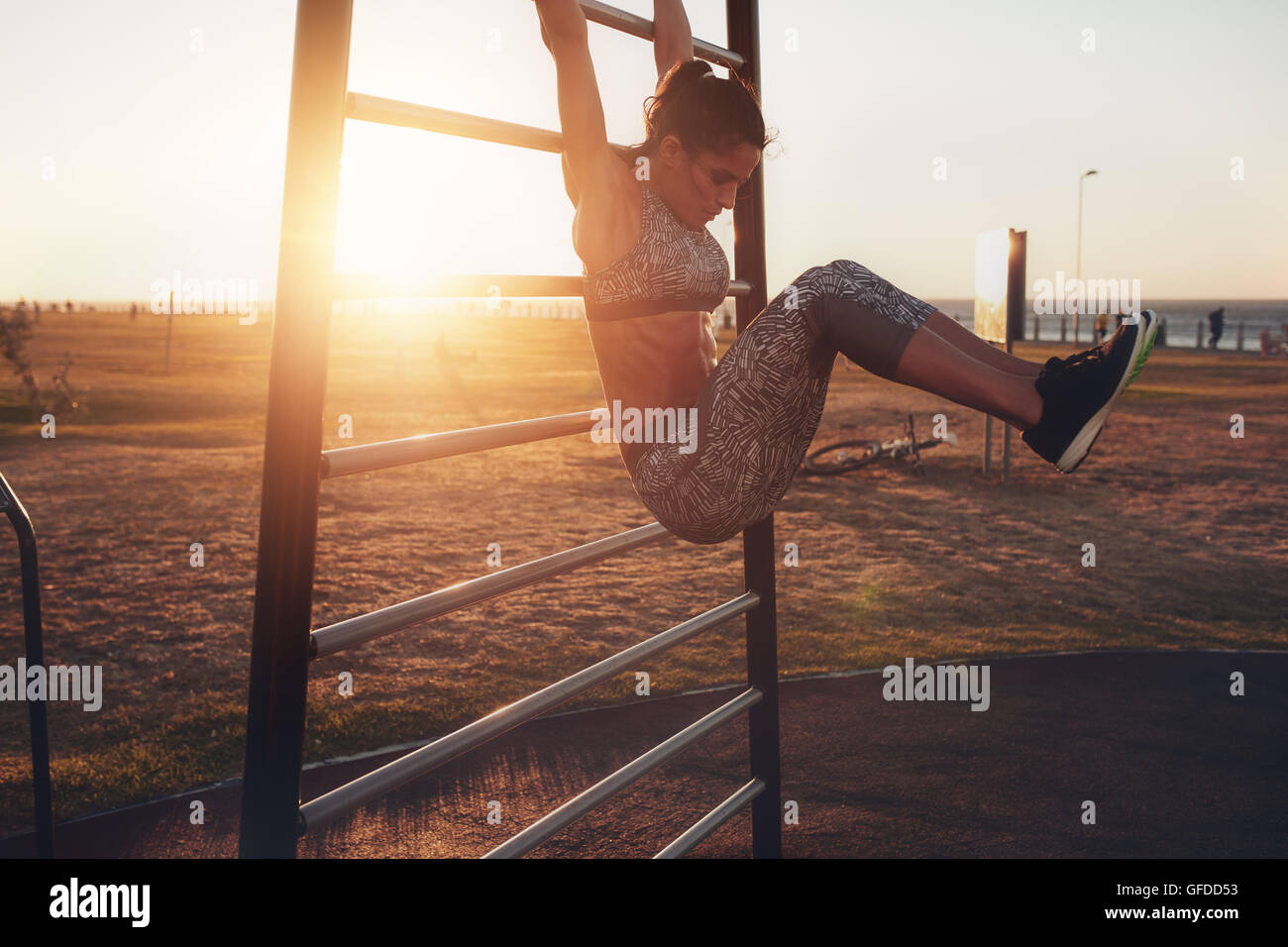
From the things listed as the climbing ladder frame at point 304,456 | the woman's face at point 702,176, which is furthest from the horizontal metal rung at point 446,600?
the woman's face at point 702,176

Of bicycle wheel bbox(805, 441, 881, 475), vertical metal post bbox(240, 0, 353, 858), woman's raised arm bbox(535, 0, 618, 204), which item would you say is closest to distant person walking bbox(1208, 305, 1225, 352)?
bicycle wheel bbox(805, 441, 881, 475)

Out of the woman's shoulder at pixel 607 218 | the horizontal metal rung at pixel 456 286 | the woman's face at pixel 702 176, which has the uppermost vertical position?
the woman's face at pixel 702 176

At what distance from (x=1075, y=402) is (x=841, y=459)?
8.08m

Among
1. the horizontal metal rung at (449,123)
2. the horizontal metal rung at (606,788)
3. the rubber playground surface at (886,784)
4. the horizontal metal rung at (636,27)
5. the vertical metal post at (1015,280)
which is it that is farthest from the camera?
the vertical metal post at (1015,280)

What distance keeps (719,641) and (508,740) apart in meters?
1.38

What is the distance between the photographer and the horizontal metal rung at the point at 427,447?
150 cm

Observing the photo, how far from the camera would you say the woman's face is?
6.46ft

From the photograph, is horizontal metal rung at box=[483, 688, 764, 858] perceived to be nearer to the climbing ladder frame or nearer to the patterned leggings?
the climbing ladder frame

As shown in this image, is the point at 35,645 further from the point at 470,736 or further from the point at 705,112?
the point at 705,112

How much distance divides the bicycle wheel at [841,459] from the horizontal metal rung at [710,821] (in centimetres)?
706

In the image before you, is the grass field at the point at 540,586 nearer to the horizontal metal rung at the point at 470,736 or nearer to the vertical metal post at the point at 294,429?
the horizontal metal rung at the point at 470,736

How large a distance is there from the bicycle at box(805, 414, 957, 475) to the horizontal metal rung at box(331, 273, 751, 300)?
7.72 meters

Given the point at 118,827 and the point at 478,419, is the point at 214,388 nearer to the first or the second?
the point at 478,419
